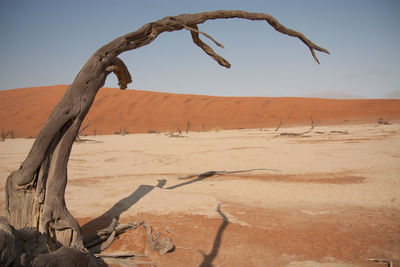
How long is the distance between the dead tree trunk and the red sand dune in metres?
33.6

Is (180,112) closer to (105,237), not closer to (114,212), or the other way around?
(114,212)

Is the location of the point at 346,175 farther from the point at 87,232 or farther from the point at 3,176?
the point at 3,176

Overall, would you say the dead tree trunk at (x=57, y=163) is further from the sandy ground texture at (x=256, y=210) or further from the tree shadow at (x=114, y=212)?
the tree shadow at (x=114, y=212)

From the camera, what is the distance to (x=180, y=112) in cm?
4938

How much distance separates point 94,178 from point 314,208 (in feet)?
19.7

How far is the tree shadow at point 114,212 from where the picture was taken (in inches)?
160

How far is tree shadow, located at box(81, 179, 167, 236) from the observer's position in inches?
160

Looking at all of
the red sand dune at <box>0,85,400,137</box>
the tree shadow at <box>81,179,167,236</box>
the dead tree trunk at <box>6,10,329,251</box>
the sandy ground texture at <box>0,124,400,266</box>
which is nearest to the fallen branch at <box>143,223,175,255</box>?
the sandy ground texture at <box>0,124,400,266</box>

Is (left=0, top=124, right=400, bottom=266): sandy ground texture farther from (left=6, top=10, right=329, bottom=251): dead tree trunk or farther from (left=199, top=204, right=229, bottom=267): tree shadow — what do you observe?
(left=6, top=10, right=329, bottom=251): dead tree trunk

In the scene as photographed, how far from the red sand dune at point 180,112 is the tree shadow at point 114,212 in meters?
31.3

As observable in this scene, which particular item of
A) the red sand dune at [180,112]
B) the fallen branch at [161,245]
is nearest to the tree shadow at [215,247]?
the fallen branch at [161,245]

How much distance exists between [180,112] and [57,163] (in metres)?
46.6

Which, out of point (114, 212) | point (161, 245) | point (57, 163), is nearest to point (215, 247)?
point (161, 245)

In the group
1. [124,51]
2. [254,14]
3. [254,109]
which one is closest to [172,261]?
[124,51]
